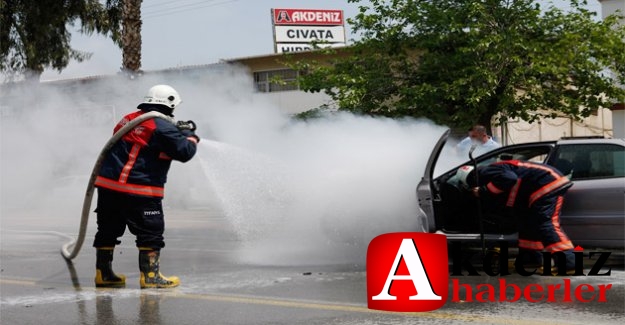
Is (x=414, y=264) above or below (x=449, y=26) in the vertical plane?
below

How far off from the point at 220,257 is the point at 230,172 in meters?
0.99

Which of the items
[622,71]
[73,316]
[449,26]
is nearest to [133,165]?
[73,316]

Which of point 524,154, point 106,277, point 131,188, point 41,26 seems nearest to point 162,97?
point 131,188

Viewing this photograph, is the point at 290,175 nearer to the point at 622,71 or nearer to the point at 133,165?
the point at 133,165

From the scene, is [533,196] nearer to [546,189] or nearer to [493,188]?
[546,189]

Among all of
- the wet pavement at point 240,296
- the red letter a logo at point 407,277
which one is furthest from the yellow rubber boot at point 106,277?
the red letter a logo at point 407,277

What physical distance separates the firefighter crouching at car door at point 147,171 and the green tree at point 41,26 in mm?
20535

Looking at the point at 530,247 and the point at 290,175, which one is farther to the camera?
the point at 290,175

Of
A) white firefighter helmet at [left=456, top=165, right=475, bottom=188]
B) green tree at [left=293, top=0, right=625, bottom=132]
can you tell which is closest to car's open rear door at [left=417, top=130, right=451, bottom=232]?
white firefighter helmet at [left=456, top=165, right=475, bottom=188]

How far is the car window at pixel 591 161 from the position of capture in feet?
26.8

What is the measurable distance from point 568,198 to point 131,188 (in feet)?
13.4

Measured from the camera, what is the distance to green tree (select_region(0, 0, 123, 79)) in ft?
89.6

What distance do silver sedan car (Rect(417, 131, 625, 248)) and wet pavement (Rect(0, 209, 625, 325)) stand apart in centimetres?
48

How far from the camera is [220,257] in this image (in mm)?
9711
